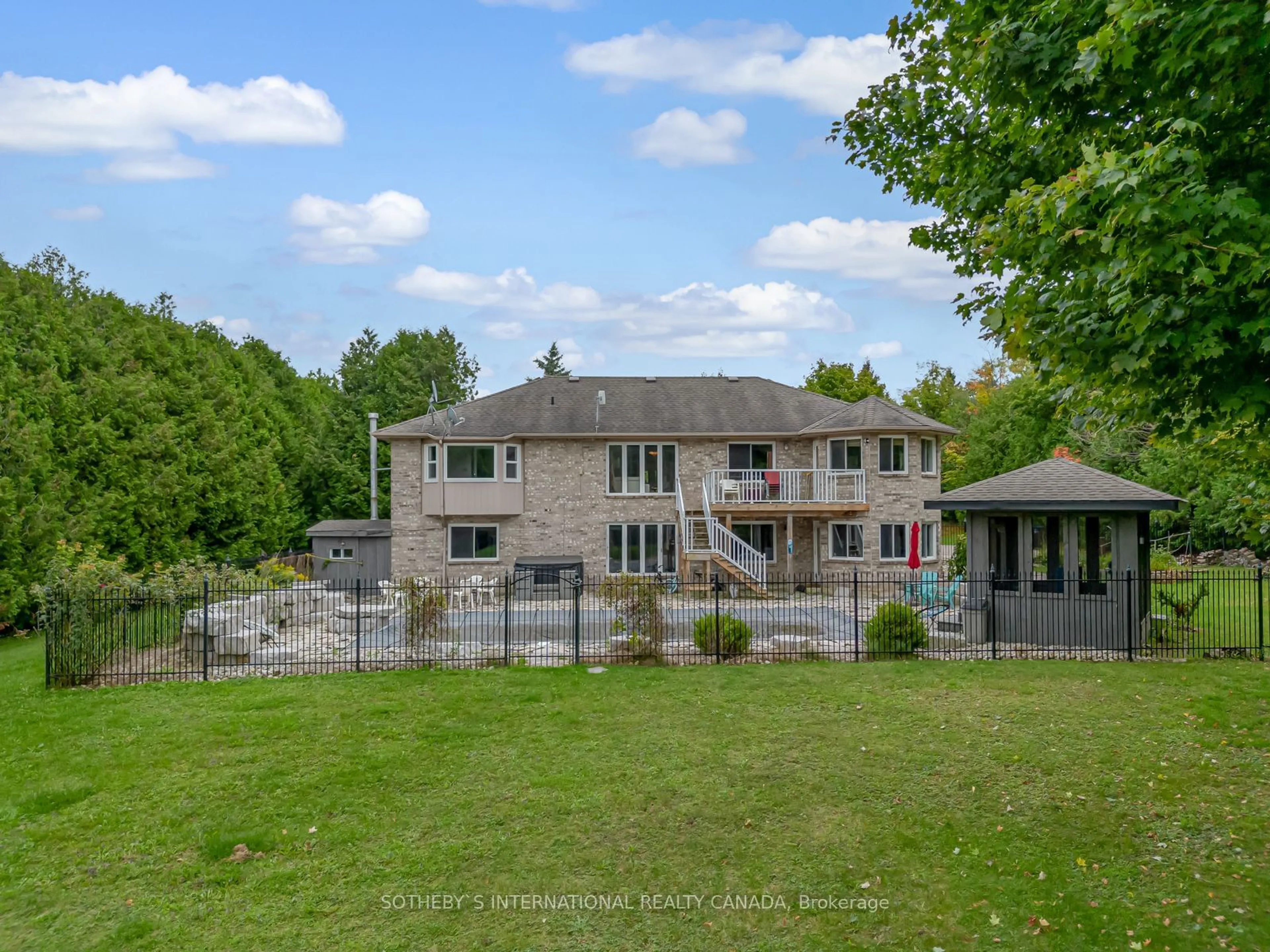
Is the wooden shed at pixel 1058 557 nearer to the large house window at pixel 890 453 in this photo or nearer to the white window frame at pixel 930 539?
the large house window at pixel 890 453

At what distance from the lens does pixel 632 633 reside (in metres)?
13.2

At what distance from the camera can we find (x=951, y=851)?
6.02m

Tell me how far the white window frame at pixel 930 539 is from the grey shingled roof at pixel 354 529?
56.5 feet

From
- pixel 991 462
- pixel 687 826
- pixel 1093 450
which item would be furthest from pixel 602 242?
pixel 991 462

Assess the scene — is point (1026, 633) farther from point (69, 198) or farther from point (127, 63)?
point (69, 198)

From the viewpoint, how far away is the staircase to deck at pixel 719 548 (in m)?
21.7

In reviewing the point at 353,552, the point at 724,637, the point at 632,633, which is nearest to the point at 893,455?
the point at 724,637

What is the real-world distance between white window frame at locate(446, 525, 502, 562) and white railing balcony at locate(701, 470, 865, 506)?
7008mm

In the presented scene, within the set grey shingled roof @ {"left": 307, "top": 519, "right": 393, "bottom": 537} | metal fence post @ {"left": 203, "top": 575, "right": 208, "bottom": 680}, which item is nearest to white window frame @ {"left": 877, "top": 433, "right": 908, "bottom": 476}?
grey shingled roof @ {"left": 307, "top": 519, "right": 393, "bottom": 537}

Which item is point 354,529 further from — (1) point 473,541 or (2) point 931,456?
(2) point 931,456

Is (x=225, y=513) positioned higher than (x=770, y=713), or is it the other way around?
(x=225, y=513)

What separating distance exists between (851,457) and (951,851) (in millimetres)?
18370

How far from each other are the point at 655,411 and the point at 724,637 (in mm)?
13636

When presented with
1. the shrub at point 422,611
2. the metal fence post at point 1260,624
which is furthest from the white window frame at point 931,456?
the shrub at point 422,611
